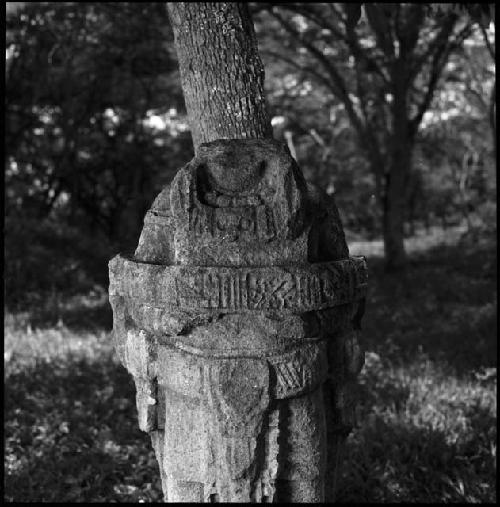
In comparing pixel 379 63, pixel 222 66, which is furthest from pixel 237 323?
pixel 379 63

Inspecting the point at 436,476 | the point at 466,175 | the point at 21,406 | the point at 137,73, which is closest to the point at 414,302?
the point at 436,476

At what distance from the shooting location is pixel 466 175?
20953mm

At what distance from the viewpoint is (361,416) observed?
4.83 meters

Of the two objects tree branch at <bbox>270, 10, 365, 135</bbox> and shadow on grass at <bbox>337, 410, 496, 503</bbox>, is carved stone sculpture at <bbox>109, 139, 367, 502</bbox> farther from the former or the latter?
tree branch at <bbox>270, 10, 365, 135</bbox>

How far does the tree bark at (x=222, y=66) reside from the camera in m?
3.26

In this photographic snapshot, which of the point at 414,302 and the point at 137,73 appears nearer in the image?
the point at 414,302

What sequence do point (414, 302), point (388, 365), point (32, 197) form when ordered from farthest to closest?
point (32, 197), point (414, 302), point (388, 365)

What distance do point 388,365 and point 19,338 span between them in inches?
164

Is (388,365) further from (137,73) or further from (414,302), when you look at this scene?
(137,73)

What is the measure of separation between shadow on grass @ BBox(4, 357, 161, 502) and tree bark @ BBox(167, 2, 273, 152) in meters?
2.40

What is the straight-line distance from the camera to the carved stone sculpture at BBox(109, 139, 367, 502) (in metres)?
2.29

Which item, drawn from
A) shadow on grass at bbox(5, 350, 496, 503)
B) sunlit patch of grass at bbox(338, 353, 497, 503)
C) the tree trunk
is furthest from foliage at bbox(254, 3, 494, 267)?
the tree trunk

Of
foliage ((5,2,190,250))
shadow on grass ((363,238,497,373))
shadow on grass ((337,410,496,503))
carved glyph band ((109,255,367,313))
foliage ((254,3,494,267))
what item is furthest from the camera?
foliage ((5,2,190,250))

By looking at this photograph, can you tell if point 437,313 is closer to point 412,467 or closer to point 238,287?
point 412,467
